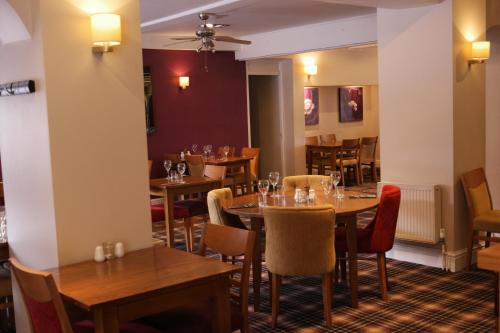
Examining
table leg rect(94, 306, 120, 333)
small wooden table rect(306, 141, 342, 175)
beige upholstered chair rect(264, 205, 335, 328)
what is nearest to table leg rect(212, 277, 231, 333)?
table leg rect(94, 306, 120, 333)

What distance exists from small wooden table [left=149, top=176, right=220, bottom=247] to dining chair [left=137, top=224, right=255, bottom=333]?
2583 millimetres

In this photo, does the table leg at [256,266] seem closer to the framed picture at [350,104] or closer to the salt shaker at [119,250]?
the salt shaker at [119,250]

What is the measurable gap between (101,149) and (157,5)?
3.93 meters

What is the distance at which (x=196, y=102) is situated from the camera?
9.84 meters

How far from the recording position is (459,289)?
4.77m

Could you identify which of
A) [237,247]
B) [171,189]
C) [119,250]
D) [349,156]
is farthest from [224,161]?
[119,250]

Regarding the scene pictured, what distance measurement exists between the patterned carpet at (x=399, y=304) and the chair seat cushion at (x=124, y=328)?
1479 mm

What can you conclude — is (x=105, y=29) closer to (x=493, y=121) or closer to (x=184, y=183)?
(x=184, y=183)

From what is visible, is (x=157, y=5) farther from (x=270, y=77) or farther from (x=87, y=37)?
(x=270, y=77)

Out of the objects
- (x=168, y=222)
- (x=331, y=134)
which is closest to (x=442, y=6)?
(x=168, y=222)

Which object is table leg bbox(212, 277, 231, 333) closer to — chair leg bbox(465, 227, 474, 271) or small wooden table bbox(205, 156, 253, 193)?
chair leg bbox(465, 227, 474, 271)

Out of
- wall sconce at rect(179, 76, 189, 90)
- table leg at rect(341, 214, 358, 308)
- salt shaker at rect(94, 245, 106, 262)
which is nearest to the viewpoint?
salt shaker at rect(94, 245, 106, 262)

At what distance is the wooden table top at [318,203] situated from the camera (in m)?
4.27

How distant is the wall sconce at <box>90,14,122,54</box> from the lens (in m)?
2.80
